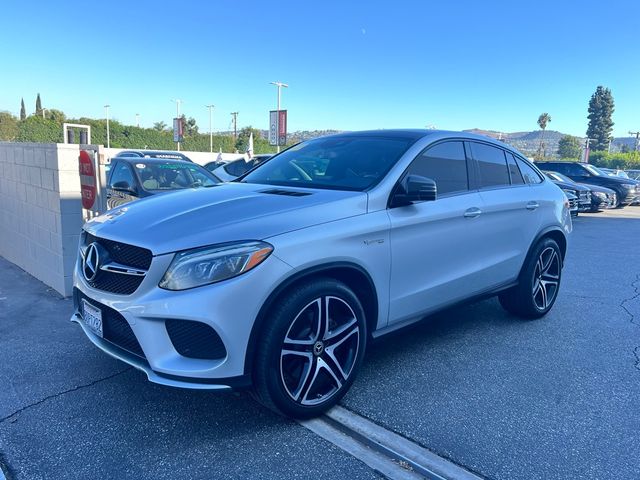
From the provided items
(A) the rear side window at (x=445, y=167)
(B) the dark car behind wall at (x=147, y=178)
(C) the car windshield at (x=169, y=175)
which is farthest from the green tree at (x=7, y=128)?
(A) the rear side window at (x=445, y=167)

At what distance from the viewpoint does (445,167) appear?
3.87 metres

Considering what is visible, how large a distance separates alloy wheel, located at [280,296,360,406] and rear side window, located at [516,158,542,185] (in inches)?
111

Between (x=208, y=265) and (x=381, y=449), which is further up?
(x=208, y=265)

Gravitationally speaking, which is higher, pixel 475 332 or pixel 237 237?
pixel 237 237

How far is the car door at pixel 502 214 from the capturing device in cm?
412

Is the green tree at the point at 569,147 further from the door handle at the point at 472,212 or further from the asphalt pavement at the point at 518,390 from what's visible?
the door handle at the point at 472,212

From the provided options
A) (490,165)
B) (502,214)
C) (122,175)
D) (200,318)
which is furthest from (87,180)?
(502,214)

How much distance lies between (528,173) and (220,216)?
11.3 feet

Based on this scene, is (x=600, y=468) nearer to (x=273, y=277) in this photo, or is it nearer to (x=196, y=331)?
(x=273, y=277)

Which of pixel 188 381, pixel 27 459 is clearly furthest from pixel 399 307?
pixel 27 459

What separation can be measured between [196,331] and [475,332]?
2963 mm

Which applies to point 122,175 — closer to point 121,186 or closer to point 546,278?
point 121,186

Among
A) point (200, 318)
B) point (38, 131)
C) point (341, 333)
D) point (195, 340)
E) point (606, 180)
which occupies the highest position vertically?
point (38, 131)

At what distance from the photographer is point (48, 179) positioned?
217 inches
